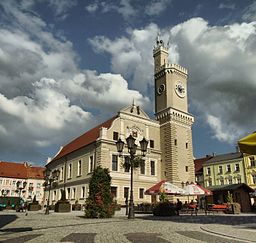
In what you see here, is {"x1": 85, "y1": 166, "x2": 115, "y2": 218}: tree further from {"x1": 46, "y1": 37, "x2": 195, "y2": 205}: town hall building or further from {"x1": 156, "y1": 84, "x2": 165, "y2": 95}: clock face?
{"x1": 156, "y1": 84, "x2": 165, "y2": 95}: clock face

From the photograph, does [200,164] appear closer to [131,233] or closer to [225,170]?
[225,170]

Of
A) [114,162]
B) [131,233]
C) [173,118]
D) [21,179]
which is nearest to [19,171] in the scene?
[21,179]

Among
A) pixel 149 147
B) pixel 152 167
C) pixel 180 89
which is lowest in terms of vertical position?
pixel 152 167

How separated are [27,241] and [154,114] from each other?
3923cm

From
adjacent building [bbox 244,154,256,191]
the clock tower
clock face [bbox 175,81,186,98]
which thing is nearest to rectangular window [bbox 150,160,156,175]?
the clock tower

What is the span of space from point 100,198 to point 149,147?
78.3 feet

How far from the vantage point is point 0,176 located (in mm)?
72500

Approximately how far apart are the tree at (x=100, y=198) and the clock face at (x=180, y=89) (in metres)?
29.1

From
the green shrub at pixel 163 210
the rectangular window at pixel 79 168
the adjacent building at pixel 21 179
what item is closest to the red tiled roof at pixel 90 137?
the rectangular window at pixel 79 168

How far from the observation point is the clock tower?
4150cm

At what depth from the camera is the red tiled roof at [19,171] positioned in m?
74.6

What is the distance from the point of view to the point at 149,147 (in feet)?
→ 139

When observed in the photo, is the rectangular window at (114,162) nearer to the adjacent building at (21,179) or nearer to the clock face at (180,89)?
the clock face at (180,89)

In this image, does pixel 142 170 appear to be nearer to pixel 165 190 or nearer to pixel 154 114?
pixel 154 114
